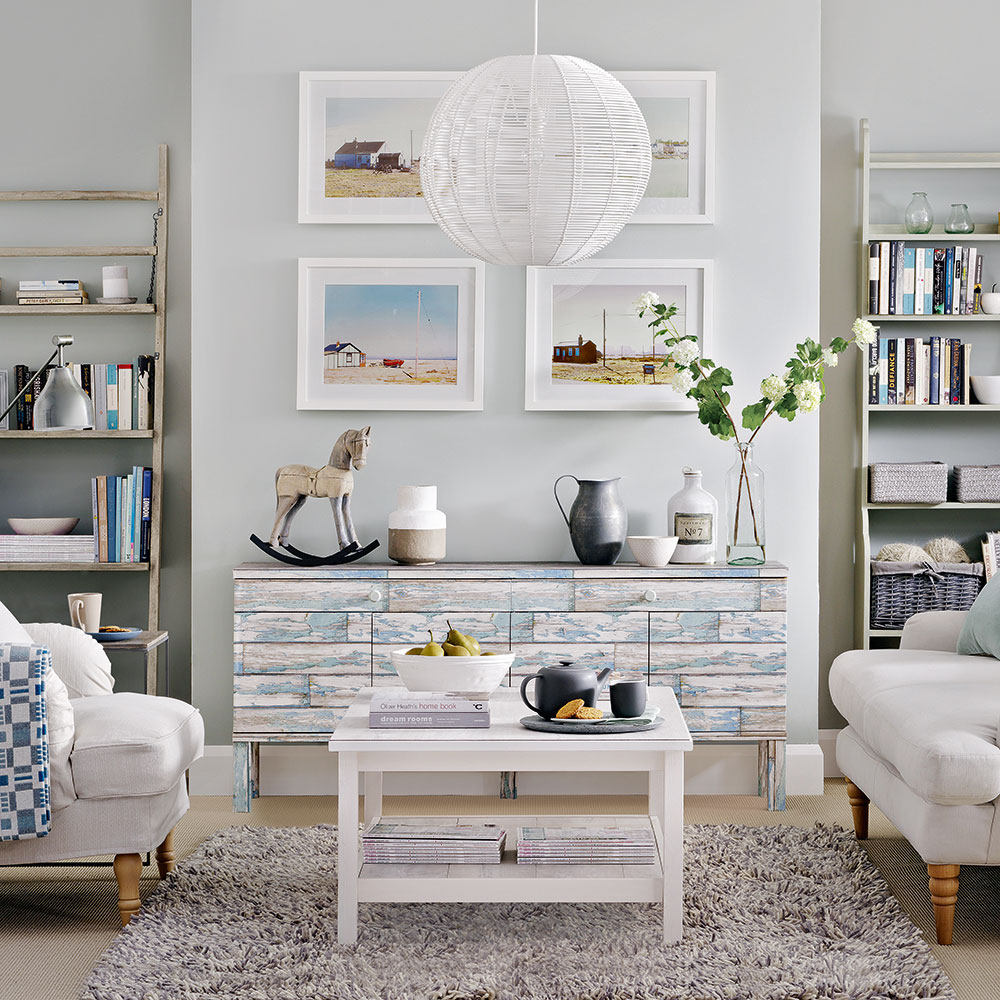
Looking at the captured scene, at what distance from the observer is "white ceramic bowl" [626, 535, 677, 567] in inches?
148

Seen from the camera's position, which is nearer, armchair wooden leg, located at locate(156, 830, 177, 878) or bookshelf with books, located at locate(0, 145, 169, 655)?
armchair wooden leg, located at locate(156, 830, 177, 878)

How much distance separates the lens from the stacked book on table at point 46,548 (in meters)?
4.11

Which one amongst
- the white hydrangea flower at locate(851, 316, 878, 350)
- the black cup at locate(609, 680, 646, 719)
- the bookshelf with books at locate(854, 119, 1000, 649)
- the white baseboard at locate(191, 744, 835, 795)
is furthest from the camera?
the bookshelf with books at locate(854, 119, 1000, 649)

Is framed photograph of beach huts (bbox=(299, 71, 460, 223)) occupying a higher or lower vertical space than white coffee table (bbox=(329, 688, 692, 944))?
higher

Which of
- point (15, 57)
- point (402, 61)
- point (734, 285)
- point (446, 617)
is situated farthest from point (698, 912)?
point (15, 57)

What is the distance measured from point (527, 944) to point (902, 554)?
2.39 metres

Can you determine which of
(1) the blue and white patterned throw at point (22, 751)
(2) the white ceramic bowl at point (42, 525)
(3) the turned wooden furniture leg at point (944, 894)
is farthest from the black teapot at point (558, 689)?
(2) the white ceramic bowl at point (42, 525)

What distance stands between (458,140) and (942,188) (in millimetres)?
2606

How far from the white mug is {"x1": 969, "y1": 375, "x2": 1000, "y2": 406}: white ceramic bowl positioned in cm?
323

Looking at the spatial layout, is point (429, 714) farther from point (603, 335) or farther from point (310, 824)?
point (603, 335)

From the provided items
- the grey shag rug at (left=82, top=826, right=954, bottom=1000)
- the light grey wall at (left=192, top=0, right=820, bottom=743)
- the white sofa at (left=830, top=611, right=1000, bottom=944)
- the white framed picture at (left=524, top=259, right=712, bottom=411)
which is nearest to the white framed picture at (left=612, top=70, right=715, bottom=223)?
the light grey wall at (left=192, top=0, right=820, bottom=743)

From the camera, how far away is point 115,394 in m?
4.19

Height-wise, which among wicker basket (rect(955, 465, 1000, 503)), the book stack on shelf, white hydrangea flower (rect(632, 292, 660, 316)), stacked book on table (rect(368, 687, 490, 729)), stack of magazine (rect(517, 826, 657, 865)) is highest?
the book stack on shelf

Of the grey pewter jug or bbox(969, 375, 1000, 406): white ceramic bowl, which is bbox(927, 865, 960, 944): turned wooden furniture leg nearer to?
the grey pewter jug
